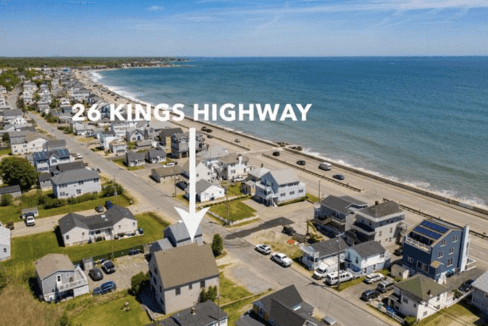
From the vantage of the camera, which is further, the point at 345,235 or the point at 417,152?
the point at 417,152

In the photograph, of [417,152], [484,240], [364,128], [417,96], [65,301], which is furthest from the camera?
[417,96]

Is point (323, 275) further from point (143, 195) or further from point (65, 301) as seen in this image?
point (143, 195)

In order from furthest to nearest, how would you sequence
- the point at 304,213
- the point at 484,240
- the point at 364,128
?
1. the point at 364,128
2. the point at 304,213
3. the point at 484,240

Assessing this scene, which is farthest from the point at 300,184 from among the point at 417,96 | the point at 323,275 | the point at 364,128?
the point at 417,96

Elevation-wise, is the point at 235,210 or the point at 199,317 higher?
the point at 199,317

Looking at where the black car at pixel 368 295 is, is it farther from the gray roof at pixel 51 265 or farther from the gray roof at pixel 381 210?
the gray roof at pixel 51 265

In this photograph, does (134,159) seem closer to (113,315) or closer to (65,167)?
(65,167)

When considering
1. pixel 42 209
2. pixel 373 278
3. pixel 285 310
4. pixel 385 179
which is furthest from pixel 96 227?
pixel 385 179
